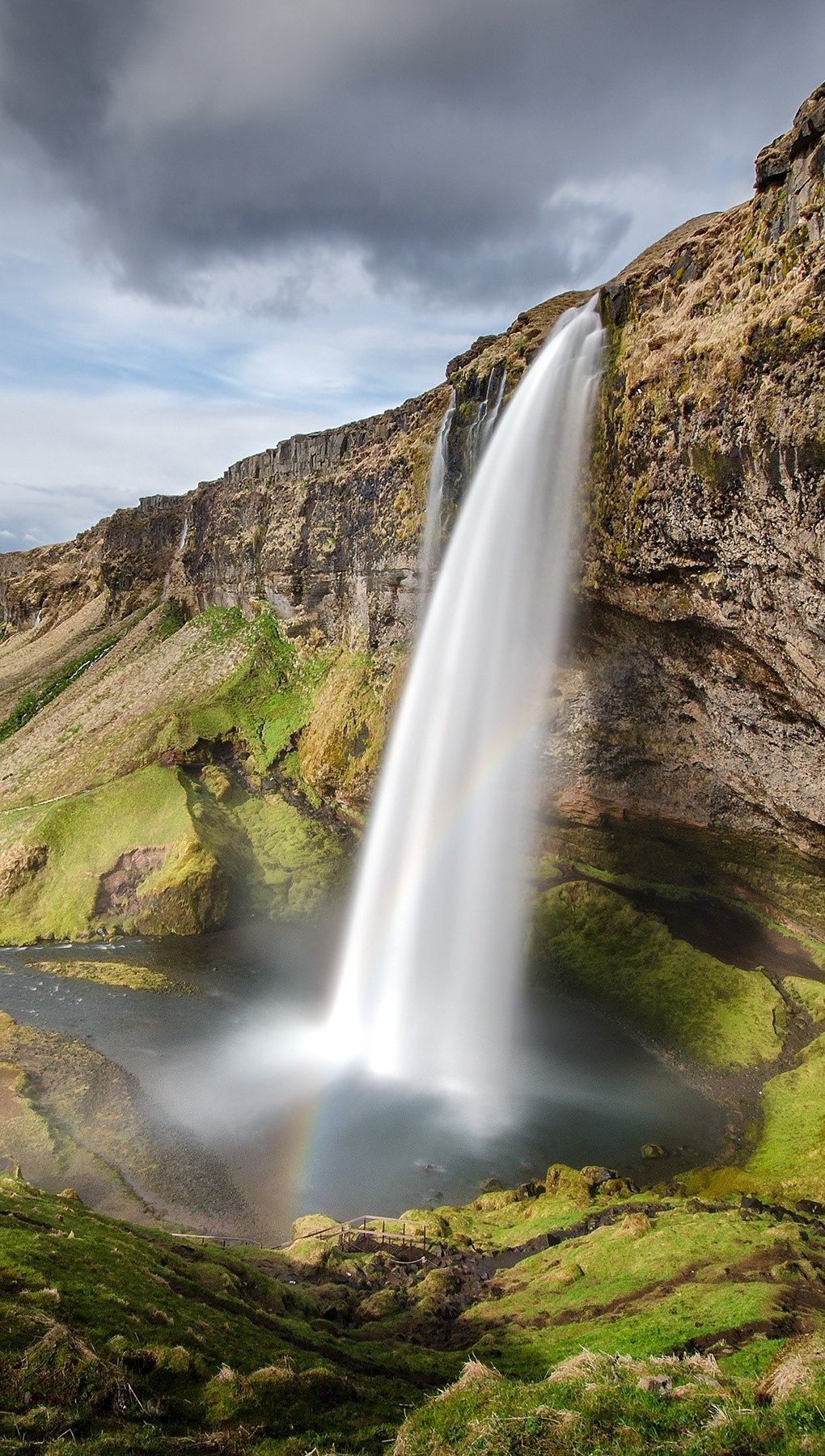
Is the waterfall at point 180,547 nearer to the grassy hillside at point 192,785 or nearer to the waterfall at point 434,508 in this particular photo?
the grassy hillside at point 192,785

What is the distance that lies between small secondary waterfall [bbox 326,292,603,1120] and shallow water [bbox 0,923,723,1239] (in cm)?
184

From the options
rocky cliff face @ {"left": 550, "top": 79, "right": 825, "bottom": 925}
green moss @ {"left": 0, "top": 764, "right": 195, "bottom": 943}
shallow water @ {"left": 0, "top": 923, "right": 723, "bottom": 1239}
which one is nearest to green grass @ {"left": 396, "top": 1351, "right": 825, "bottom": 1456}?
shallow water @ {"left": 0, "top": 923, "right": 723, "bottom": 1239}

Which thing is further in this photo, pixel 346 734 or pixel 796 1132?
pixel 346 734

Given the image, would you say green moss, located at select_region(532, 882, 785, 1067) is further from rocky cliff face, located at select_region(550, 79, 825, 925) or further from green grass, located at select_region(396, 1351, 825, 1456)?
green grass, located at select_region(396, 1351, 825, 1456)

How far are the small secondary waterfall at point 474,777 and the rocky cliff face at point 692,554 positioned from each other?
1591 mm

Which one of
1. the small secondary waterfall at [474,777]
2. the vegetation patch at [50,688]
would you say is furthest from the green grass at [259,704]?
the vegetation patch at [50,688]

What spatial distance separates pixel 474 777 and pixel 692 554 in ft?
43.2

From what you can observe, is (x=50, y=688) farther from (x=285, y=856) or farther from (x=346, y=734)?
(x=346, y=734)

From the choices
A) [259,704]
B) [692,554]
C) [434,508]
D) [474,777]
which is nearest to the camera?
[692,554]

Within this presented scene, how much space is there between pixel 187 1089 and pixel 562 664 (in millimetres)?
20191

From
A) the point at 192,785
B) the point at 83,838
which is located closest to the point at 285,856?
the point at 192,785

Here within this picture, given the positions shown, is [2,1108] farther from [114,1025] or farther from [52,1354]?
[52,1354]

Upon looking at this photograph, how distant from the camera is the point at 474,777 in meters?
31.1

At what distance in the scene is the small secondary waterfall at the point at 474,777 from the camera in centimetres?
2556
